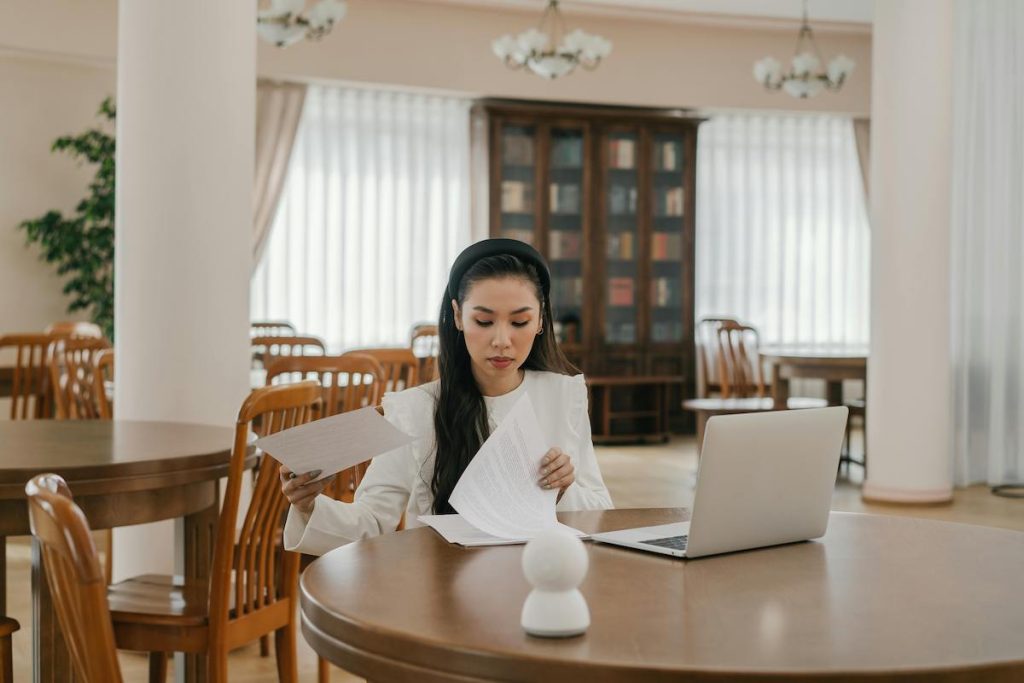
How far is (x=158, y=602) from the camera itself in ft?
8.11

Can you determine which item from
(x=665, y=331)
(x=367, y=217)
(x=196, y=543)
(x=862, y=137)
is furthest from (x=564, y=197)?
(x=196, y=543)

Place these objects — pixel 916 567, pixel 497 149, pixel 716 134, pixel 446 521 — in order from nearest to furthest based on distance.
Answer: pixel 916 567
pixel 446 521
pixel 497 149
pixel 716 134

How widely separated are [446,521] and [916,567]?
0.68 m

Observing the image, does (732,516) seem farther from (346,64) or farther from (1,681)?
(346,64)

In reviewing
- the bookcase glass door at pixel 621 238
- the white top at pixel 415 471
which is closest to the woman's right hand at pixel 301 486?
the white top at pixel 415 471

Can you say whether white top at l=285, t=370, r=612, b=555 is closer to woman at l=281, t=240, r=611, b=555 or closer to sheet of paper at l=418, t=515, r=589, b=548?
woman at l=281, t=240, r=611, b=555

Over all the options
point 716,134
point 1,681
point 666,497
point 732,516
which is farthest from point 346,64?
point 732,516

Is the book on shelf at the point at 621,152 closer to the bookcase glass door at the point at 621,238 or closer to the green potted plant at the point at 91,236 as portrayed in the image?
the bookcase glass door at the point at 621,238

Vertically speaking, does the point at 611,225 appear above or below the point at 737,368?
above

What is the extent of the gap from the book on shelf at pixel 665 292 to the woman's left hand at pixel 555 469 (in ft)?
24.9

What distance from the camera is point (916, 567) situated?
60.0 inches

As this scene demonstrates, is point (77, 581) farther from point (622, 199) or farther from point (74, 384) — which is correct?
point (622, 199)

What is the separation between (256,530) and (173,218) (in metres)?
1.47

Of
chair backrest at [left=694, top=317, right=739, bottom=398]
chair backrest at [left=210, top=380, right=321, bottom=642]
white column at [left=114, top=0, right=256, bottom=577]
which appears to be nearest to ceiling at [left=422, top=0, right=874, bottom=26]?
chair backrest at [left=694, top=317, right=739, bottom=398]
